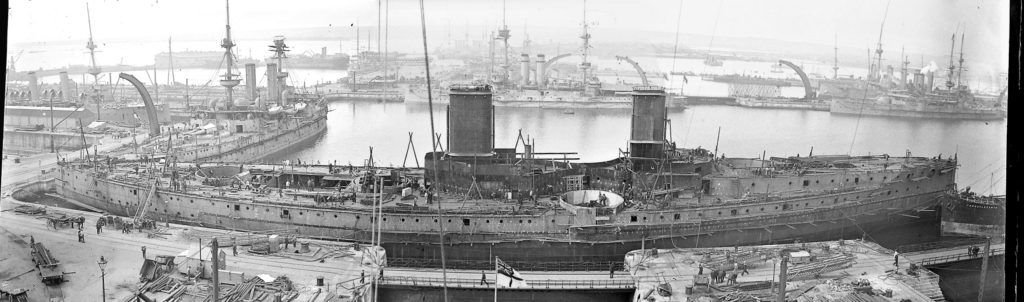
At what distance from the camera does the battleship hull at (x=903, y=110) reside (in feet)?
38.4

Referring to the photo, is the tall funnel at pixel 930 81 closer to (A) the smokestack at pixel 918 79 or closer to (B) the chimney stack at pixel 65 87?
(A) the smokestack at pixel 918 79

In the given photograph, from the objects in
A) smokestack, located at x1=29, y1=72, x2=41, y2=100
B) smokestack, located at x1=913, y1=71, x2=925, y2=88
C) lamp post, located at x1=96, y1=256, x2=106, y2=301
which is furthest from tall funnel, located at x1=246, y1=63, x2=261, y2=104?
smokestack, located at x1=913, y1=71, x2=925, y2=88

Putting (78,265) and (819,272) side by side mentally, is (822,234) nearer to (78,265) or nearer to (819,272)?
(819,272)

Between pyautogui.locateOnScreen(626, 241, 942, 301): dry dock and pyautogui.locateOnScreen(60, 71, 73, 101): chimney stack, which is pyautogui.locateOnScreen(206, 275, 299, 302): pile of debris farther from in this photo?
pyautogui.locateOnScreen(60, 71, 73, 101): chimney stack

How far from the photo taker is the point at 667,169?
1030cm

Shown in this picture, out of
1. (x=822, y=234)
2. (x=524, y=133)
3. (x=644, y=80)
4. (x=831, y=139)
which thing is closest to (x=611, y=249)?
(x=822, y=234)

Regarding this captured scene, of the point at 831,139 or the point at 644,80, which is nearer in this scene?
the point at 831,139

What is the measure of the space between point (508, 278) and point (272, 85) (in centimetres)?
1333

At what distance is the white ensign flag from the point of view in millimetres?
7162

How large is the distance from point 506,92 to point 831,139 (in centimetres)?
962

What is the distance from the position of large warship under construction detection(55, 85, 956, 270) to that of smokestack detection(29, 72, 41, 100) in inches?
106

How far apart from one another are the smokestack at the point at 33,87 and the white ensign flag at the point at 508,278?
32.1 ft

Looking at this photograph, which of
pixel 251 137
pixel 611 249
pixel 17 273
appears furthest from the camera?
pixel 251 137

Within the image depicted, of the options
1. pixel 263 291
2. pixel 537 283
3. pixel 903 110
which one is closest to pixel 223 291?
pixel 263 291
